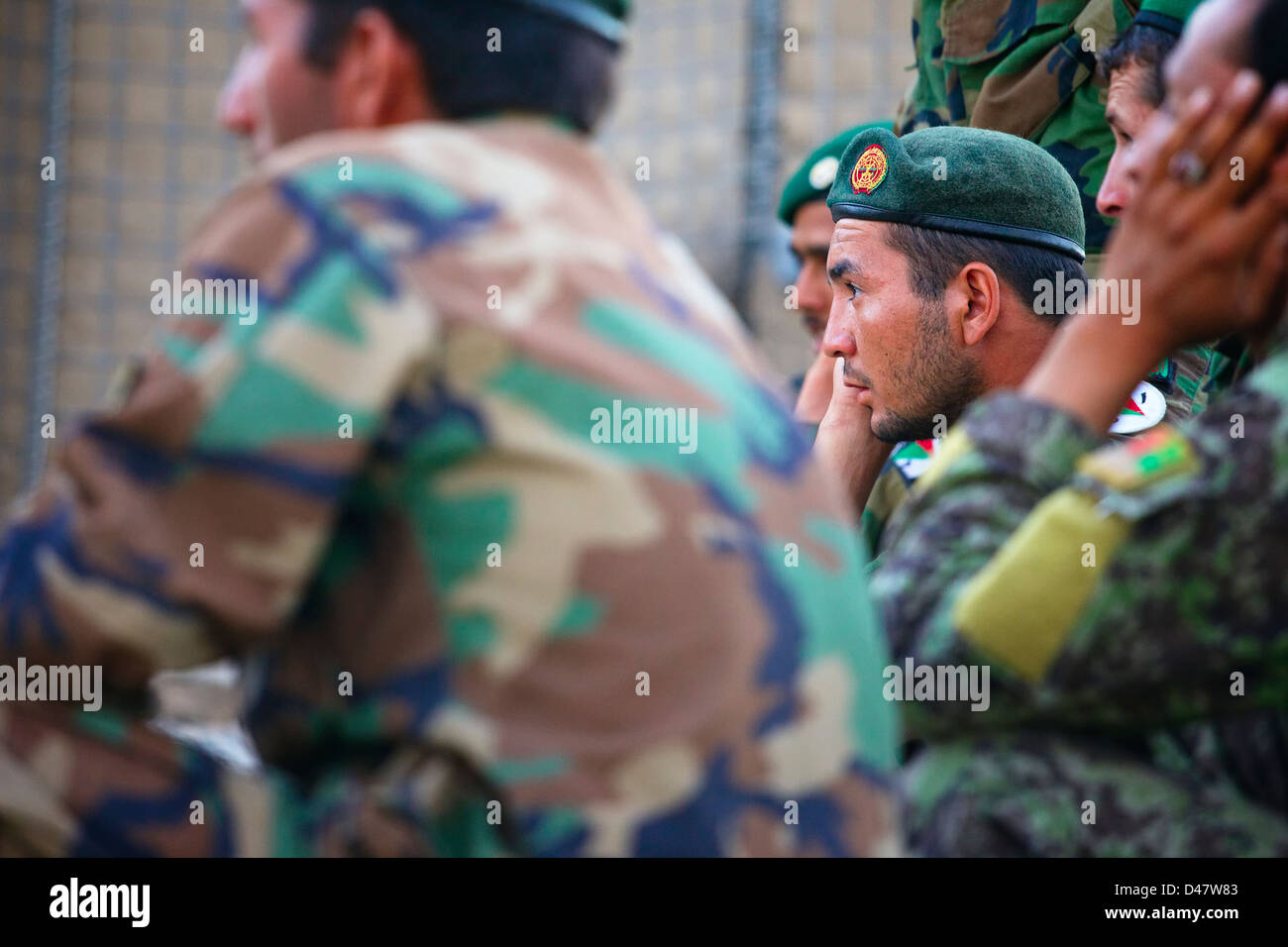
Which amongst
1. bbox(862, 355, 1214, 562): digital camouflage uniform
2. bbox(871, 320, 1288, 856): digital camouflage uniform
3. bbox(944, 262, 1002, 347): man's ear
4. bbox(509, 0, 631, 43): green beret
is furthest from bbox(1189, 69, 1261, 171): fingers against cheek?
bbox(862, 355, 1214, 562): digital camouflage uniform

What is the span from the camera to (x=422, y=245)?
1.41 m

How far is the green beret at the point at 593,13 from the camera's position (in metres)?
1.62

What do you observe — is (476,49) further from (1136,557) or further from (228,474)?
(1136,557)

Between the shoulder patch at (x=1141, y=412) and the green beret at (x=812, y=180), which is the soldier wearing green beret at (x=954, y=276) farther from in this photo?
the green beret at (x=812, y=180)

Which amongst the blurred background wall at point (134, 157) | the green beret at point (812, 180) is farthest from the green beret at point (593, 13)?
the blurred background wall at point (134, 157)

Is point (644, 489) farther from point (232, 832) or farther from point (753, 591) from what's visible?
point (232, 832)

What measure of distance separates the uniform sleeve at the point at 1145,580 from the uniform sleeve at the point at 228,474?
0.63 meters

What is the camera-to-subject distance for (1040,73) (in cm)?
379

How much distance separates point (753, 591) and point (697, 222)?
6.29 m

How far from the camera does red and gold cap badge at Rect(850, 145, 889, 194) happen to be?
3.15 m

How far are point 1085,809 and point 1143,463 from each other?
0.37 meters

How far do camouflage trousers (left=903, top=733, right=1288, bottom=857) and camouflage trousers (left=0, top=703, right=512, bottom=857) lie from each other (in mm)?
618

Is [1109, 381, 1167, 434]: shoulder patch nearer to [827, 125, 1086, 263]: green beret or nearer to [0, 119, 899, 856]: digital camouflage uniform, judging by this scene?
[827, 125, 1086, 263]: green beret

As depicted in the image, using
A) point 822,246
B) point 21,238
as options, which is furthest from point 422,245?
point 21,238
